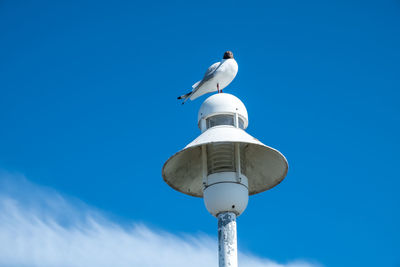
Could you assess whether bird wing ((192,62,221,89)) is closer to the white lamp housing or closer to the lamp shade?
the white lamp housing

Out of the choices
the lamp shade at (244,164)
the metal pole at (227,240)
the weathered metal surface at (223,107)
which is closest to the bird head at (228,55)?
the weathered metal surface at (223,107)

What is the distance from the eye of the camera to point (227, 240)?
1139 centimetres

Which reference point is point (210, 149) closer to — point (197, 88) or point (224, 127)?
A: point (224, 127)

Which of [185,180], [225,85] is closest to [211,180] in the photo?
[185,180]

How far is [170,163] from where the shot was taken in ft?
42.8

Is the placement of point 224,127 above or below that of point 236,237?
above

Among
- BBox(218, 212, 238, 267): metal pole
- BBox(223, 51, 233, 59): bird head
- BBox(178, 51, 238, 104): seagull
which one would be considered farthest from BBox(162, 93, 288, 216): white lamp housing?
BBox(223, 51, 233, 59): bird head

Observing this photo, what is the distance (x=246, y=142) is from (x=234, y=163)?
769 millimetres

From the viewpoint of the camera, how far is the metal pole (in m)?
11.2

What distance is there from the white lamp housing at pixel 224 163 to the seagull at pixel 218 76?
1080mm

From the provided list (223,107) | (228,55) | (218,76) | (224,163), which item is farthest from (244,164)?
(228,55)

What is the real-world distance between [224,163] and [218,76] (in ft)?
8.87

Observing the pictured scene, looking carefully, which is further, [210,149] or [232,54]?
[232,54]

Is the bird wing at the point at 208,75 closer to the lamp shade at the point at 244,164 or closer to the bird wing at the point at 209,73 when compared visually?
the bird wing at the point at 209,73
